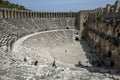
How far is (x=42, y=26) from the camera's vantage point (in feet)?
155

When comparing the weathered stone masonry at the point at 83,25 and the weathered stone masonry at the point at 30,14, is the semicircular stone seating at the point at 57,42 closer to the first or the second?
the weathered stone masonry at the point at 83,25

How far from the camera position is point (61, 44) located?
39.9m

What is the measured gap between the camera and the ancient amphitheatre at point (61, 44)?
12602mm

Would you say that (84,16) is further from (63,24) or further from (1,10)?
(1,10)

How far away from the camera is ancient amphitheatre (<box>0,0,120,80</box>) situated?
496 inches

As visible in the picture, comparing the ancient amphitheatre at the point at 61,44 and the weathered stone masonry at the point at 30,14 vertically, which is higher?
the weathered stone masonry at the point at 30,14

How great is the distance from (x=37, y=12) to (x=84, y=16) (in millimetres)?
13050

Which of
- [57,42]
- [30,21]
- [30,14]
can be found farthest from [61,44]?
[30,14]

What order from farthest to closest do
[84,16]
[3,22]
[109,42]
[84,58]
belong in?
[84,16]
[3,22]
[84,58]
[109,42]

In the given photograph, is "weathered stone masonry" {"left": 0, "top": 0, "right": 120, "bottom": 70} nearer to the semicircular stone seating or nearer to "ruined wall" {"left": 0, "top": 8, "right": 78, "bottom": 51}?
"ruined wall" {"left": 0, "top": 8, "right": 78, "bottom": 51}

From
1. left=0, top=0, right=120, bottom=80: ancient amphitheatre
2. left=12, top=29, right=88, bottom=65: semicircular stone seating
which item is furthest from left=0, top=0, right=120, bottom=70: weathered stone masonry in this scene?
left=12, top=29, right=88, bottom=65: semicircular stone seating

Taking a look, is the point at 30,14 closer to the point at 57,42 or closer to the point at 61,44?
the point at 57,42

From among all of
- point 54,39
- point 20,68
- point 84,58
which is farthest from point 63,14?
point 20,68

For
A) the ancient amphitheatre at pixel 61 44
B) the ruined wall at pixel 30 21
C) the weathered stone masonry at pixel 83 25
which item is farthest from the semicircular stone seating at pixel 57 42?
the ruined wall at pixel 30 21
